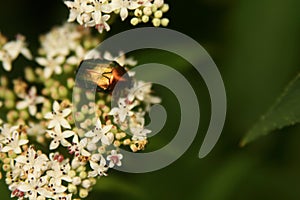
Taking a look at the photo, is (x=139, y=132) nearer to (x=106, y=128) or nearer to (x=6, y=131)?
(x=106, y=128)

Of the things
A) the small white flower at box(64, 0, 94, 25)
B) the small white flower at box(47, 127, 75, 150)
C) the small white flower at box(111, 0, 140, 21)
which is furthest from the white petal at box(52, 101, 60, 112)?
the small white flower at box(111, 0, 140, 21)

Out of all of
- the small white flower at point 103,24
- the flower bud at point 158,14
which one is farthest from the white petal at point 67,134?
the flower bud at point 158,14

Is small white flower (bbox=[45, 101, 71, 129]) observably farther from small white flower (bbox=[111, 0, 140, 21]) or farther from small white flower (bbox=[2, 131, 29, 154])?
small white flower (bbox=[111, 0, 140, 21])

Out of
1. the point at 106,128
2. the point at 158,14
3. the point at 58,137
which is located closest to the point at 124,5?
the point at 158,14

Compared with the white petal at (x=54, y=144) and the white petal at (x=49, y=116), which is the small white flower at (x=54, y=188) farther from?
the white petal at (x=49, y=116)

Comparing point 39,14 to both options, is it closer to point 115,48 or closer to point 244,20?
point 115,48
